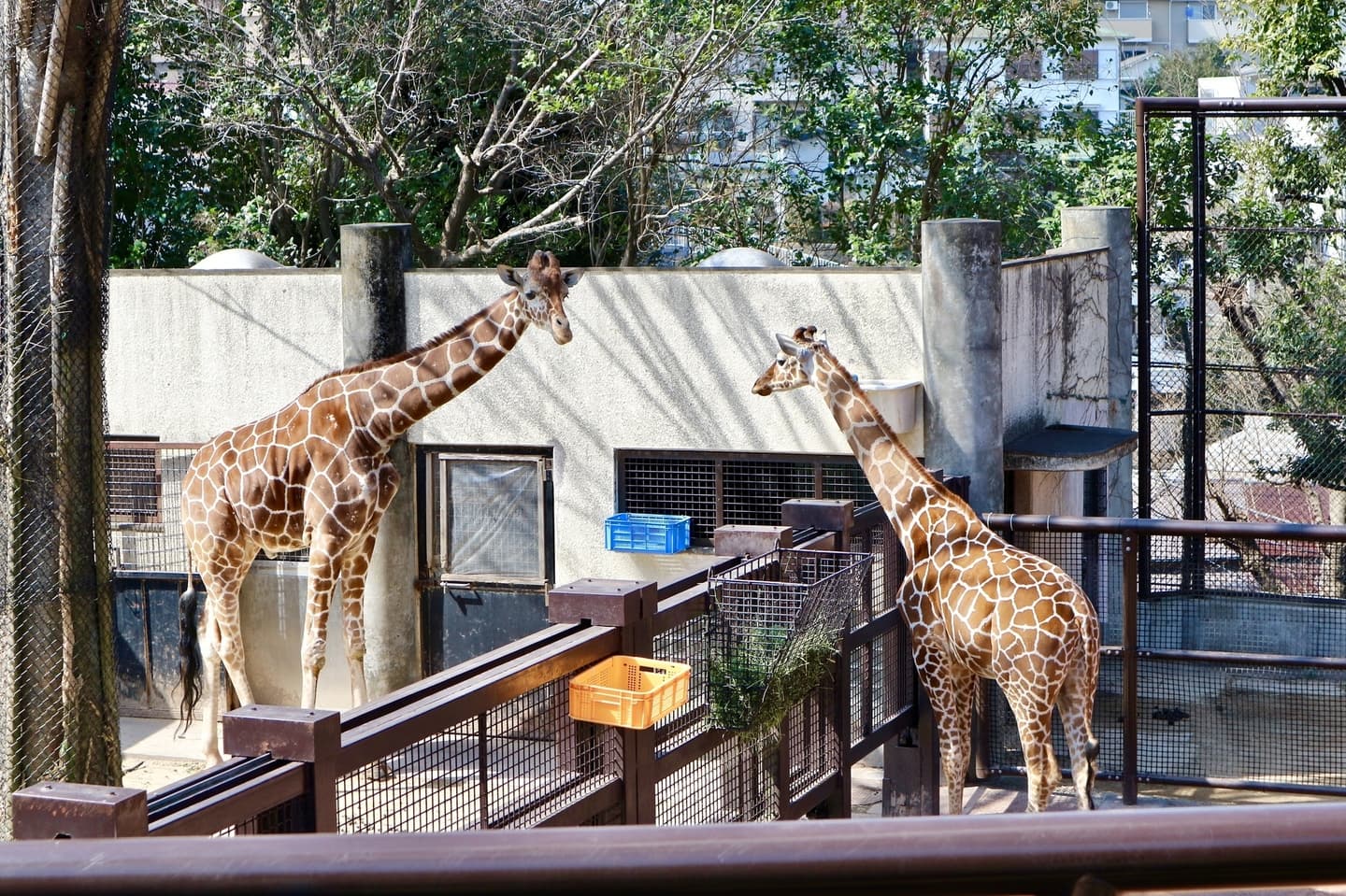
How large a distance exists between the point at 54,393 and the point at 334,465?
5.08 ft

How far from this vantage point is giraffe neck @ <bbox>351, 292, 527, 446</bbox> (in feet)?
28.5

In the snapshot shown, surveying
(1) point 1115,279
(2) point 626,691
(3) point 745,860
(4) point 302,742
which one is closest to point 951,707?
(2) point 626,691

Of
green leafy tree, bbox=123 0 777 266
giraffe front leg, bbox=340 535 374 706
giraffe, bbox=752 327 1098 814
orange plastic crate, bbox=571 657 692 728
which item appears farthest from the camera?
green leafy tree, bbox=123 0 777 266

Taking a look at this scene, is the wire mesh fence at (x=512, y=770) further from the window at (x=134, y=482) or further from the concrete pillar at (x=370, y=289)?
the window at (x=134, y=482)

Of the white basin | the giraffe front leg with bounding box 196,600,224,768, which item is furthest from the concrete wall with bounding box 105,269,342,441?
the white basin

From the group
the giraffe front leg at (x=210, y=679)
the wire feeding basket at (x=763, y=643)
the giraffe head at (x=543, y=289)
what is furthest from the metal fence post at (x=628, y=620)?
the giraffe front leg at (x=210, y=679)

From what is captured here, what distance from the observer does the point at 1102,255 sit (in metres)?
14.2

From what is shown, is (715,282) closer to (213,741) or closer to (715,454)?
(715,454)

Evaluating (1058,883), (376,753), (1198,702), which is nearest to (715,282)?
(1198,702)

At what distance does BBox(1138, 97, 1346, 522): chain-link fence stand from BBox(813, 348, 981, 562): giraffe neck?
14.9 feet

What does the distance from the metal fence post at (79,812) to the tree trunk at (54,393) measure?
4.28 metres

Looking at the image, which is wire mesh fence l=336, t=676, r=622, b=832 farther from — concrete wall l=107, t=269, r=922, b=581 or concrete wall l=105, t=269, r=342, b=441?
concrete wall l=105, t=269, r=342, b=441

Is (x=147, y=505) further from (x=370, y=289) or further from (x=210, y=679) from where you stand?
(x=210, y=679)

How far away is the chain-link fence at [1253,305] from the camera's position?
12414 millimetres
